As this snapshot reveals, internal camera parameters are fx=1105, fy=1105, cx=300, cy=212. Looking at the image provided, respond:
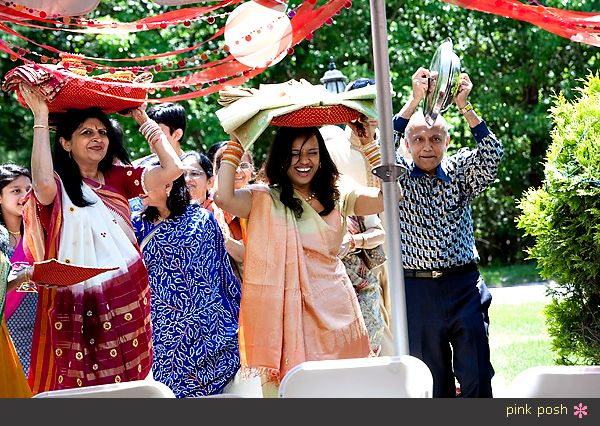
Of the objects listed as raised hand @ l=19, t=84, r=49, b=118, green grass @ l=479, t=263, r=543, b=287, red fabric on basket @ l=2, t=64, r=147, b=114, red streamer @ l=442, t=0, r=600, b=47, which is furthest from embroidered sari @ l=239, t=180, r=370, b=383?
green grass @ l=479, t=263, r=543, b=287

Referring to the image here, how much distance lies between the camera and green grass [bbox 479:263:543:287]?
13070 millimetres

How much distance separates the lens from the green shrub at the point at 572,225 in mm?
5094

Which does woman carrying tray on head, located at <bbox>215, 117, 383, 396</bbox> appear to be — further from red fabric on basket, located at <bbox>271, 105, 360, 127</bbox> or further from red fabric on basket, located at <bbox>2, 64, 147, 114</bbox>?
red fabric on basket, located at <bbox>2, 64, 147, 114</bbox>

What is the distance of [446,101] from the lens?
433cm

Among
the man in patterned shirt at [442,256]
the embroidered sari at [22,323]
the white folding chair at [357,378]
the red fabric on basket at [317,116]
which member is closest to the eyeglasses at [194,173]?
the embroidered sari at [22,323]

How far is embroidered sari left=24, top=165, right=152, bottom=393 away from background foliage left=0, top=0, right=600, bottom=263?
27.4 feet

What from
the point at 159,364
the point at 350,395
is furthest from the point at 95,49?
the point at 350,395

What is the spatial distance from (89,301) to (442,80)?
5.28 feet

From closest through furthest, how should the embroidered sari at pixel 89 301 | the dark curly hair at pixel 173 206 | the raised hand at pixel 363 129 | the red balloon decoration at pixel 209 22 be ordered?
the red balloon decoration at pixel 209 22 < the embroidered sari at pixel 89 301 < the raised hand at pixel 363 129 < the dark curly hair at pixel 173 206

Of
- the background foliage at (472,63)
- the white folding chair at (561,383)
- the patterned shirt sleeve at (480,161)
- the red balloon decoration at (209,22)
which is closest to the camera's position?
the white folding chair at (561,383)

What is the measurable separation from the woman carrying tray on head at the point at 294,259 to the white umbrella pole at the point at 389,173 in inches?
18.0

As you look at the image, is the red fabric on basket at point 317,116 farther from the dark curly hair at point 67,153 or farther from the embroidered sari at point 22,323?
the embroidered sari at point 22,323
